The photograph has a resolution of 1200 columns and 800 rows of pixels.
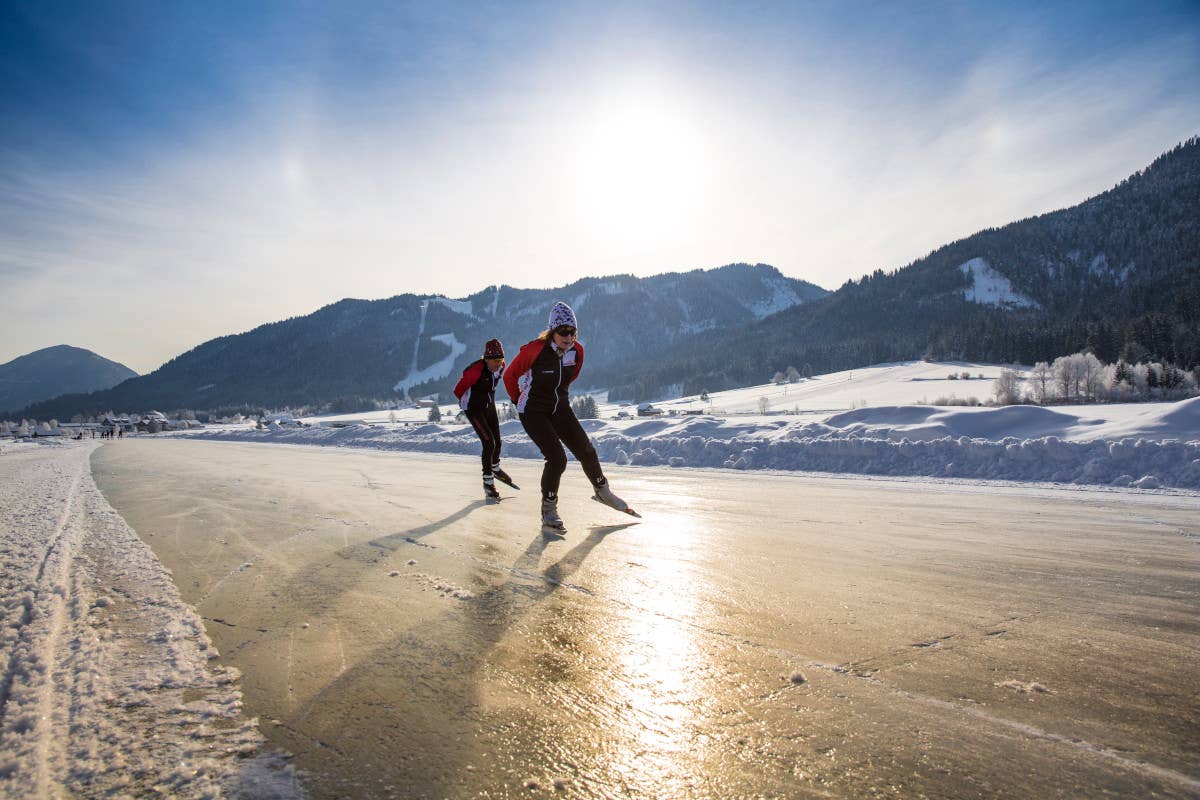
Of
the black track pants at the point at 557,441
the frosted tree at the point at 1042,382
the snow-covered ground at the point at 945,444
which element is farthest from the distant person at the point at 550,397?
the frosted tree at the point at 1042,382

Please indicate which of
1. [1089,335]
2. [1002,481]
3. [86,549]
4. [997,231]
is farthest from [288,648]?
[997,231]

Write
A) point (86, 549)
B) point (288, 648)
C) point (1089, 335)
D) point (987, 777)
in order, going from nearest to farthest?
point (987, 777) < point (288, 648) < point (86, 549) < point (1089, 335)

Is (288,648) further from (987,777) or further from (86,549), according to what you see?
(86,549)

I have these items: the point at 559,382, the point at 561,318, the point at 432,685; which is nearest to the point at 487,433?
the point at 559,382

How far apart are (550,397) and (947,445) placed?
28.0 feet

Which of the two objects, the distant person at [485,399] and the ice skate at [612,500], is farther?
the distant person at [485,399]

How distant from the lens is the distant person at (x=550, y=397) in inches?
225

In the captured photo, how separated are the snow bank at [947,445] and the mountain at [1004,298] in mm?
83831

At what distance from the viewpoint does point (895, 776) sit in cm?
157

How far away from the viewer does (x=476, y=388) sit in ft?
27.3

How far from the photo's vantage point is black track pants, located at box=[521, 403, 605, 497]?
224 inches

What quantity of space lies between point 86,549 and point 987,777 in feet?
19.5

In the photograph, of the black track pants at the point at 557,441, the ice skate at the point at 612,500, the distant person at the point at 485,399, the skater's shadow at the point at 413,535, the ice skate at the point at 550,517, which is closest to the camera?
the skater's shadow at the point at 413,535

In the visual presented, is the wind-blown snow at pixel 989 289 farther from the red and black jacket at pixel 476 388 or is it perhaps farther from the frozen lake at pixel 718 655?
the frozen lake at pixel 718 655
